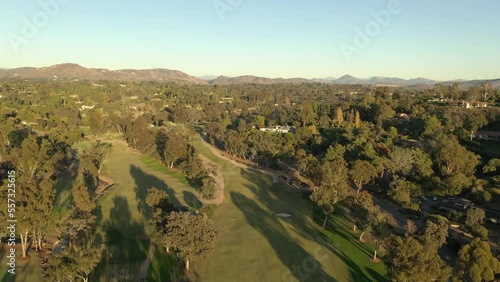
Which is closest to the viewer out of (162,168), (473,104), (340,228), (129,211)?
(340,228)

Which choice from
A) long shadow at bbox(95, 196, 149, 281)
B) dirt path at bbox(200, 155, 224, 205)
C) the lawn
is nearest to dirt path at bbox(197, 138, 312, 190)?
dirt path at bbox(200, 155, 224, 205)

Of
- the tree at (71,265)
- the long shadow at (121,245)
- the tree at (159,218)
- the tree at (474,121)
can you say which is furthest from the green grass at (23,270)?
the tree at (474,121)

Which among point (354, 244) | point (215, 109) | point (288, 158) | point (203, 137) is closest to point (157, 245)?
point (354, 244)

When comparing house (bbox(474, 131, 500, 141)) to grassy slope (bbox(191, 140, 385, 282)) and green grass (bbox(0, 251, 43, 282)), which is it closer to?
grassy slope (bbox(191, 140, 385, 282))

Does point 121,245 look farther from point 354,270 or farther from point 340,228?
point 340,228

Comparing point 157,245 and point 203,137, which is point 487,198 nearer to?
point 157,245

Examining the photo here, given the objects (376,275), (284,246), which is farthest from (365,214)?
(284,246)

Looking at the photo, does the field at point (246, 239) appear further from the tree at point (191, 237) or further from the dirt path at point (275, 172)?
the dirt path at point (275, 172)
